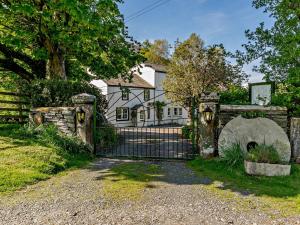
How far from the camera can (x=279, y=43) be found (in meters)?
8.49

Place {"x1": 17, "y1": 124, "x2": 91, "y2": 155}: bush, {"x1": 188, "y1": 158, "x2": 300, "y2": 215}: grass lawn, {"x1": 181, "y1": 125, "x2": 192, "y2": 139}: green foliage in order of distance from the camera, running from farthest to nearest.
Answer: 1. {"x1": 181, "y1": 125, "x2": 192, "y2": 139}: green foliage
2. {"x1": 17, "y1": 124, "x2": 91, "y2": 155}: bush
3. {"x1": 188, "y1": 158, "x2": 300, "y2": 215}: grass lawn

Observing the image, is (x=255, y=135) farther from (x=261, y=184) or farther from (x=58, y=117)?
(x=58, y=117)

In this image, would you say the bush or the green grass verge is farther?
the bush

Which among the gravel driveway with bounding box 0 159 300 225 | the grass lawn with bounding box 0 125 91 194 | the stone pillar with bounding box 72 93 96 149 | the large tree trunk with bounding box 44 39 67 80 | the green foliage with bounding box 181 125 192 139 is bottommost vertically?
the gravel driveway with bounding box 0 159 300 225

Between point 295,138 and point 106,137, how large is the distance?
7.23m

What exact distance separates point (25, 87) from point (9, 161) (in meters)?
5.87

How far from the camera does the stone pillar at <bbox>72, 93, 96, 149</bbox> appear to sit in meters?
9.20

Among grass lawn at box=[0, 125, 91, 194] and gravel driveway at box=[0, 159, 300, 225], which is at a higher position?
grass lawn at box=[0, 125, 91, 194]

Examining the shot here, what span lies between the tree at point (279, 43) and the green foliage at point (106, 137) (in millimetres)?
5925

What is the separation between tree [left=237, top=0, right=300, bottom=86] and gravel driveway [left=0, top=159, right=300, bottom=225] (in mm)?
4390

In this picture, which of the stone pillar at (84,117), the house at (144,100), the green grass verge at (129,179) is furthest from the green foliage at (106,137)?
the house at (144,100)

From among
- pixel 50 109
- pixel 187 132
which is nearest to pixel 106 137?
pixel 50 109

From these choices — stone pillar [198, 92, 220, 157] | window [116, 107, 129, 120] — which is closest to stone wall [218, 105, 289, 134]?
stone pillar [198, 92, 220, 157]

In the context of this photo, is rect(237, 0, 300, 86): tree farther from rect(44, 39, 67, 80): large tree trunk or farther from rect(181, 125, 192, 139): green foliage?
rect(44, 39, 67, 80): large tree trunk
